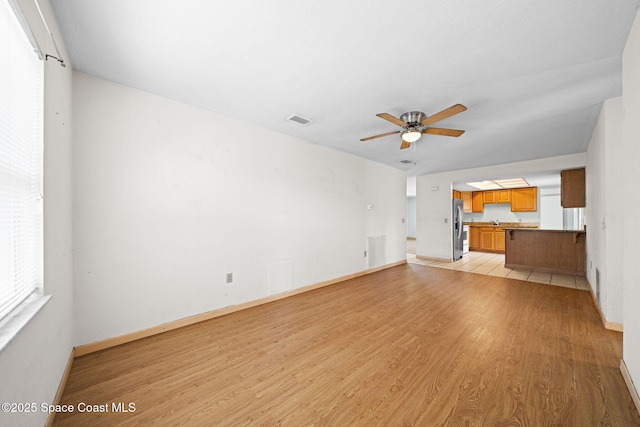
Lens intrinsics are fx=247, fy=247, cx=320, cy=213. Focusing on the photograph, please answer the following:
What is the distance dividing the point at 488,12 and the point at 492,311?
10.3ft

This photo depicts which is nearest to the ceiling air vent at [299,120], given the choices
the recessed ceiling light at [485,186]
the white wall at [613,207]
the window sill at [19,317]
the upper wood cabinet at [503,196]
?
the window sill at [19,317]

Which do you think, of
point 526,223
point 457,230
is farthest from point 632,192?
point 526,223

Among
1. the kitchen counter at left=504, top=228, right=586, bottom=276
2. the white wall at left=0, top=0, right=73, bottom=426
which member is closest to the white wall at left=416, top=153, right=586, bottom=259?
the kitchen counter at left=504, top=228, right=586, bottom=276

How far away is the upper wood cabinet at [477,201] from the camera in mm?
8758

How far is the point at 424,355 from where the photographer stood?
2133mm

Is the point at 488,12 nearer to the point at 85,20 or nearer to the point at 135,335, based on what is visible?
the point at 85,20

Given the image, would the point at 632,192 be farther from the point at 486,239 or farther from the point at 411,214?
the point at 411,214

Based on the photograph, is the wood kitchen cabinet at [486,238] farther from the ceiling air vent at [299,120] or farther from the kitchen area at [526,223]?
the ceiling air vent at [299,120]

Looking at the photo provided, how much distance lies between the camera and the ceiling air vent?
3.16m

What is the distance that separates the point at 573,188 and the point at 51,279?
7.26m

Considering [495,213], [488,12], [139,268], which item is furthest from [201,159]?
[495,213]

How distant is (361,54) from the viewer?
6.39ft

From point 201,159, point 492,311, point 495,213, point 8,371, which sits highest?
point 201,159

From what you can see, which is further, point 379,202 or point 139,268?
point 379,202
